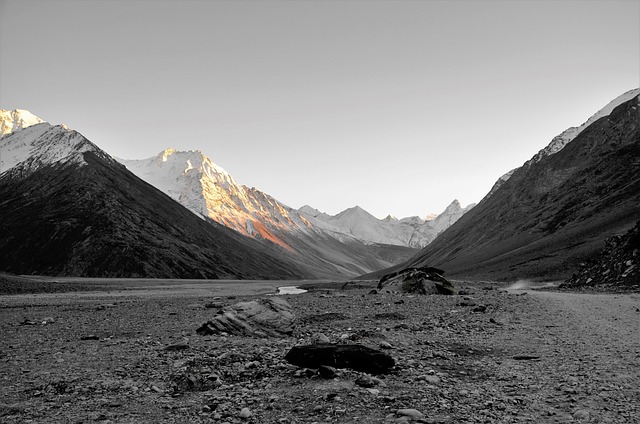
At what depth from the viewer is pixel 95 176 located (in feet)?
634

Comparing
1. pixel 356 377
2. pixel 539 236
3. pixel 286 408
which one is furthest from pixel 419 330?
pixel 539 236

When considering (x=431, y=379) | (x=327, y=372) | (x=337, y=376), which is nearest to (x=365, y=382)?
(x=337, y=376)

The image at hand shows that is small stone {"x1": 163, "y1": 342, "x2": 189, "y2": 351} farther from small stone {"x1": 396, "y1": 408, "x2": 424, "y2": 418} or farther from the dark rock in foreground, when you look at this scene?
small stone {"x1": 396, "y1": 408, "x2": 424, "y2": 418}

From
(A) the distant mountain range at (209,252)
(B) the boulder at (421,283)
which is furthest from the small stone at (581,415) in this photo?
(A) the distant mountain range at (209,252)

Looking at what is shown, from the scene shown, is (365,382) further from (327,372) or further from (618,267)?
(618,267)

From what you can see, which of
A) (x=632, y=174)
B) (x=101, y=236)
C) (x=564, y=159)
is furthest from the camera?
(x=564, y=159)

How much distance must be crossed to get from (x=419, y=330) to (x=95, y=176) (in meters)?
200

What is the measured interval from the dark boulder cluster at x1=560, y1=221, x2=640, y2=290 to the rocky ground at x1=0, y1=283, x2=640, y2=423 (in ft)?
75.1

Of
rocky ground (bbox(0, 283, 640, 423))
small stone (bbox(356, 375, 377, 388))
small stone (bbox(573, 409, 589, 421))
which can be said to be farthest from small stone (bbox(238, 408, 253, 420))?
small stone (bbox(573, 409, 589, 421))

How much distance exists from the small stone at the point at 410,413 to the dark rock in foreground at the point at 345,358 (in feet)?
10.2

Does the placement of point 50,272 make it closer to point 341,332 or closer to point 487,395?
point 341,332

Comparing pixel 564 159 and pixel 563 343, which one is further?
pixel 564 159

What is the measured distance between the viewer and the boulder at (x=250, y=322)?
20173 millimetres

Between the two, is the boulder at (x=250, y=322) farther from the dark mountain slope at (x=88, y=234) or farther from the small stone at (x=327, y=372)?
the dark mountain slope at (x=88, y=234)
